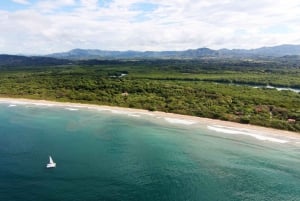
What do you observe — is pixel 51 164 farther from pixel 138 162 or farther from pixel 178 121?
pixel 178 121

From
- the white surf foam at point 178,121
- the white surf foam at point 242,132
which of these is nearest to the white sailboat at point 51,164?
the white surf foam at point 178,121

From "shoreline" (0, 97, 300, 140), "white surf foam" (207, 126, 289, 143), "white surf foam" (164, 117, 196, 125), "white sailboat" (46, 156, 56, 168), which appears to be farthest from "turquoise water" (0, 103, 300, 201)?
"shoreline" (0, 97, 300, 140)

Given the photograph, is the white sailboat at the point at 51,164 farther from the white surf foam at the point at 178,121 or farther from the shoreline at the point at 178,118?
the shoreline at the point at 178,118

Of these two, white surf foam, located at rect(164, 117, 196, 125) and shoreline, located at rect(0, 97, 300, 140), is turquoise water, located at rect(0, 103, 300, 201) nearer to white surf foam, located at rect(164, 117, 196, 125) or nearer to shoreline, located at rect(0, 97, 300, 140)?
white surf foam, located at rect(164, 117, 196, 125)

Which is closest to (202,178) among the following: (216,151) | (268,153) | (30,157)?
(216,151)

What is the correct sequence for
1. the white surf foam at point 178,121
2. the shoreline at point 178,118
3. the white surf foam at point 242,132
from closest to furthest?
the white surf foam at point 242,132
the shoreline at point 178,118
the white surf foam at point 178,121

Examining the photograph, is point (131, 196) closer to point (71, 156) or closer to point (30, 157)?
point (71, 156)

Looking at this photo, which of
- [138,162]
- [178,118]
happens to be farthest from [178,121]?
[138,162]

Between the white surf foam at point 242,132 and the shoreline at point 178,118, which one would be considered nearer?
the white surf foam at point 242,132
